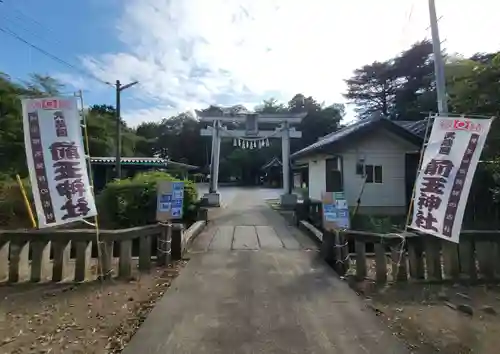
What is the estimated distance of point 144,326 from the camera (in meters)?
3.87

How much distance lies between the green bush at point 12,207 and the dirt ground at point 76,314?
33.5 feet

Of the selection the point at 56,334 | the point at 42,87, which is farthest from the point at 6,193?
the point at 56,334

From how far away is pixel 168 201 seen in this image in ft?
27.4

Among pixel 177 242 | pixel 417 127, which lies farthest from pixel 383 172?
pixel 177 242

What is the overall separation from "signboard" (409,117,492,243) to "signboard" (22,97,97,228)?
4925mm

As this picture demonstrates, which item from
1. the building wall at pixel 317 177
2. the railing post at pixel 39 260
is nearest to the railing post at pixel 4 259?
the railing post at pixel 39 260

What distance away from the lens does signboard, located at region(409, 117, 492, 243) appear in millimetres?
5188

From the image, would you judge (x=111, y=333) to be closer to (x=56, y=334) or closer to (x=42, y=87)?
(x=56, y=334)

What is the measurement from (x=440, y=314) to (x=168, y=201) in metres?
5.81

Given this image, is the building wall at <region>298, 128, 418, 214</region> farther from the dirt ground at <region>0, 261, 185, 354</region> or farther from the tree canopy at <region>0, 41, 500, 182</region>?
the dirt ground at <region>0, 261, 185, 354</region>

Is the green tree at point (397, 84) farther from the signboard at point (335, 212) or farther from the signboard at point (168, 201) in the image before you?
the signboard at point (168, 201)

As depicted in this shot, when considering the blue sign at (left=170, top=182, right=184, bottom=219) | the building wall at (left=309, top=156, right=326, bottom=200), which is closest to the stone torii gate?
the building wall at (left=309, top=156, right=326, bottom=200)

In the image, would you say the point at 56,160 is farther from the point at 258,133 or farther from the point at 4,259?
the point at 258,133

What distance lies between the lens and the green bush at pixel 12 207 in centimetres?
1391
